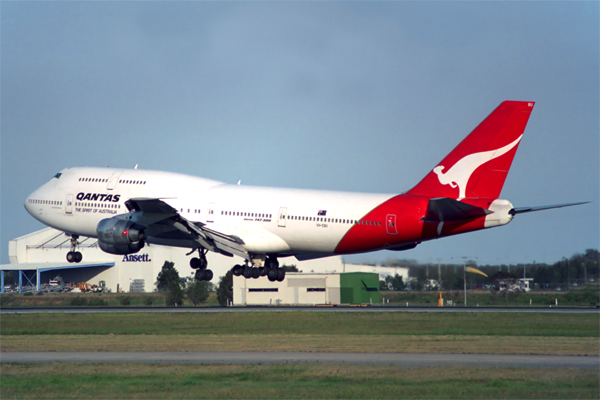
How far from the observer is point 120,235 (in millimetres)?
43281

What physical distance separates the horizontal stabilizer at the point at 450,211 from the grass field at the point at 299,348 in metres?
6.88

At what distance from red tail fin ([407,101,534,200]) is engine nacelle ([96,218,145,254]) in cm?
1830

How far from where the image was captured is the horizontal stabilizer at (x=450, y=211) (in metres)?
38.0

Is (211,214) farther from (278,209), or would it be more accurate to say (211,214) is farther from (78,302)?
(78,302)

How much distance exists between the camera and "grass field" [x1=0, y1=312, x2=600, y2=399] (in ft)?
77.8

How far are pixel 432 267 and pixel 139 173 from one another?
1634 inches

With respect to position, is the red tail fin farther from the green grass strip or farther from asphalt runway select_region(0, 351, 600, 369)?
asphalt runway select_region(0, 351, 600, 369)

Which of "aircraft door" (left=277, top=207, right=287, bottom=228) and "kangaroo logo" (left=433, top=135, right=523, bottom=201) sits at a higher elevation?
"kangaroo logo" (left=433, top=135, right=523, bottom=201)

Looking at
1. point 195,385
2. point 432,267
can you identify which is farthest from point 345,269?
point 195,385

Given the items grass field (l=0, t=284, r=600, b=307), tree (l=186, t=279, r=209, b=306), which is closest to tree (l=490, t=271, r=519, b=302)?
grass field (l=0, t=284, r=600, b=307)

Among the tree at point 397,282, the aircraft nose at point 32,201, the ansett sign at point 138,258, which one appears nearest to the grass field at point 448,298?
the tree at point 397,282

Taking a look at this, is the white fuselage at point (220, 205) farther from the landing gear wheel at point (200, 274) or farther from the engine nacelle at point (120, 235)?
the engine nacelle at point (120, 235)

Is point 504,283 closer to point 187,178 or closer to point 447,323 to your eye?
point 447,323

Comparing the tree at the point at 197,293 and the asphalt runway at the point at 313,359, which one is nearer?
the asphalt runway at the point at 313,359
